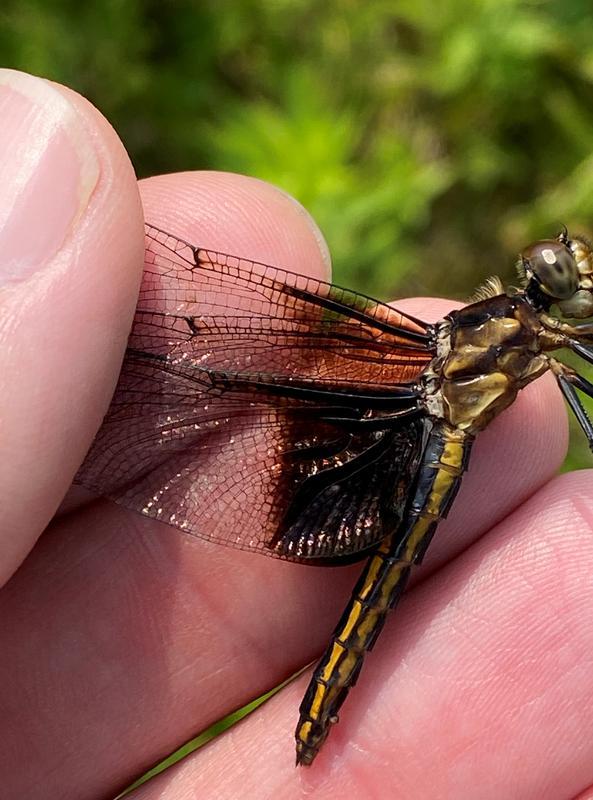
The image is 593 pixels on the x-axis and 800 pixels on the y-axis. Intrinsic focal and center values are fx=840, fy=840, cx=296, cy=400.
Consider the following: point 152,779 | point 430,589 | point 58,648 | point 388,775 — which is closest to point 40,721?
point 58,648

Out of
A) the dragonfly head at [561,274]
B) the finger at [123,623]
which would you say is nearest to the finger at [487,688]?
the finger at [123,623]

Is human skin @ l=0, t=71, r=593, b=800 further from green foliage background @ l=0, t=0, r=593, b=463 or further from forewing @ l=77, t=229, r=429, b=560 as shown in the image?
green foliage background @ l=0, t=0, r=593, b=463

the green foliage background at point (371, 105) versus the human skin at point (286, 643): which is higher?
the green foliage background at point (371, 105)

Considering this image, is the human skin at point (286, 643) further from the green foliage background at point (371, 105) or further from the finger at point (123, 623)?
the green foliage background at point (371, 105)

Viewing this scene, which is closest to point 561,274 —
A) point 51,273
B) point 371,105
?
point 51,273

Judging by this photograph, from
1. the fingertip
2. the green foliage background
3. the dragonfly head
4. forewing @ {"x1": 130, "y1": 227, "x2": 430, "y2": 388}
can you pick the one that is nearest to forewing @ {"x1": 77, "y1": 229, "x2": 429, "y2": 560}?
forewing @ {"x1": 130, "y1": 227, "x2": 430, "y2": 388}

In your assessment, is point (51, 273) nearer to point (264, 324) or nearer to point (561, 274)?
point (264, 324)

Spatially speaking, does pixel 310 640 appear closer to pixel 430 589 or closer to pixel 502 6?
pixel 430 589

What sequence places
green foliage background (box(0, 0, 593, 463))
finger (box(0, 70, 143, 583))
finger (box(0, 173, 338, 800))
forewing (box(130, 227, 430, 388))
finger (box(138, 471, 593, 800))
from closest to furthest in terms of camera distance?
finger (box(0, 70, 143, 583)), forewing (box(130, 227, 430, 388)), finger (box(138, 471, 593, 800)), finger (box(0, 173, 338, 800)), green foliage background (box(0, 0, 593, 463))
